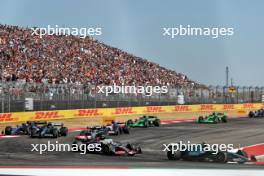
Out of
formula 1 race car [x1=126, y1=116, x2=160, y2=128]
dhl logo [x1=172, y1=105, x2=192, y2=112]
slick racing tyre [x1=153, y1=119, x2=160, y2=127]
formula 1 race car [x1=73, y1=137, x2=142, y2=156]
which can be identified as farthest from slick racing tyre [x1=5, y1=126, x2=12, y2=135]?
dhl logo [x1=172, y1=105, x2=192, y2=112]

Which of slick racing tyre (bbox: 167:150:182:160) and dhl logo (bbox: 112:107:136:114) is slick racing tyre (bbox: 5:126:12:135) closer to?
dhl logo (bbox: 112:107:136:114)

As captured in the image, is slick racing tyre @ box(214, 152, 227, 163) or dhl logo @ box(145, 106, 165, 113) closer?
slick racing tyre @ box(214, 152, 227, 163)

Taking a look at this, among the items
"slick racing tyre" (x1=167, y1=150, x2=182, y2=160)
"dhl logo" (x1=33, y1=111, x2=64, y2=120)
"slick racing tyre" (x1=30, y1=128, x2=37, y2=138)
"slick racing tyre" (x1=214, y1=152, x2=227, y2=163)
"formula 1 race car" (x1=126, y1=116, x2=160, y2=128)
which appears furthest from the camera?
"formula 1 race car" (x1=126, y1=116, x2=160, y2=128)

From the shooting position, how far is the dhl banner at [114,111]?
8.34 metres

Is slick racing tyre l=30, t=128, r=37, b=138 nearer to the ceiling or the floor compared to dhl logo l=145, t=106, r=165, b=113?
nearer to the floor

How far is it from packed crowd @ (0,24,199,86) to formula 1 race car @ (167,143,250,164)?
903mm

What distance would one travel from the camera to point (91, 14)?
24.3ft

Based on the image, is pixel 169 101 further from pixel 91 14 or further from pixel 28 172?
pixel 28 172

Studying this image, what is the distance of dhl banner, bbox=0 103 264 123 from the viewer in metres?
8.34

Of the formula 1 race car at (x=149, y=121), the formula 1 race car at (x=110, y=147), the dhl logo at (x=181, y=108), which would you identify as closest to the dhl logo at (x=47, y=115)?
the formula 1 race car at (x=110, y=147)

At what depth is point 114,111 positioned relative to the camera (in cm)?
919

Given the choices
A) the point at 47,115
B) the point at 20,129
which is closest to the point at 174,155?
the point at 47,115

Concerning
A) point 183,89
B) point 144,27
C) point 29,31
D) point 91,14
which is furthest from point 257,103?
point 29,31

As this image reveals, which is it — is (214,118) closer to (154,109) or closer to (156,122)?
(154,109)
